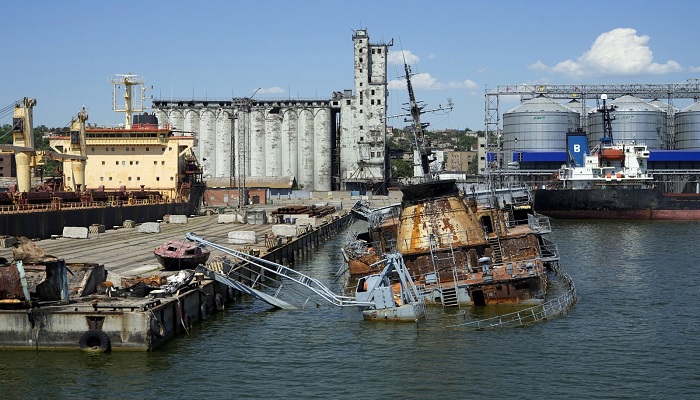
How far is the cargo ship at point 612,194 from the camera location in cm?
10331

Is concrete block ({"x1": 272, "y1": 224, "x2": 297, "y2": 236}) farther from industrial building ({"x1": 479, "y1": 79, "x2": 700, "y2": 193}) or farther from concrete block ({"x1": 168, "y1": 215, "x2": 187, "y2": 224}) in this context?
industrial building ({"x1": 479, "y1": 79, "x2": 700, "y2": 193})

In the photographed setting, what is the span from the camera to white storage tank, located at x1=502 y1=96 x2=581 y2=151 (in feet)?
470

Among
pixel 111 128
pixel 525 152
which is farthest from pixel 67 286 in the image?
pixel 525 152

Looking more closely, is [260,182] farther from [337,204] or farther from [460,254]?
[460,254]

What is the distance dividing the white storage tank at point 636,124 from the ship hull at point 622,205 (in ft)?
129

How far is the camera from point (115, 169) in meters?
90.9

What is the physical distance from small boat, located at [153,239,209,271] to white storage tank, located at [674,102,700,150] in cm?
12211

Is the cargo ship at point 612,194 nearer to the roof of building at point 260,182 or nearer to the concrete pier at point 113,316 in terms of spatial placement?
the roof of building at point 260,182

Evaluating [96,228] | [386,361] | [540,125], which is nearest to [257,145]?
[540,125]

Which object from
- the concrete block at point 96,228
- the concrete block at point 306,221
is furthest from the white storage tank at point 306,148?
the concrete block at point 96,228

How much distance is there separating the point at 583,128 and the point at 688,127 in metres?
17.9

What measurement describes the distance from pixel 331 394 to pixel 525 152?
122077 mm

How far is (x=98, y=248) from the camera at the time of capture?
5003cm

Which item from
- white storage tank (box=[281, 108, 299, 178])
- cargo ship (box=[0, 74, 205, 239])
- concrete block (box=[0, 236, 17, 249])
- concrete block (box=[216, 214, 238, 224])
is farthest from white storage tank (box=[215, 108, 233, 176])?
concrete block (box=[0, 236, 17, 249])
